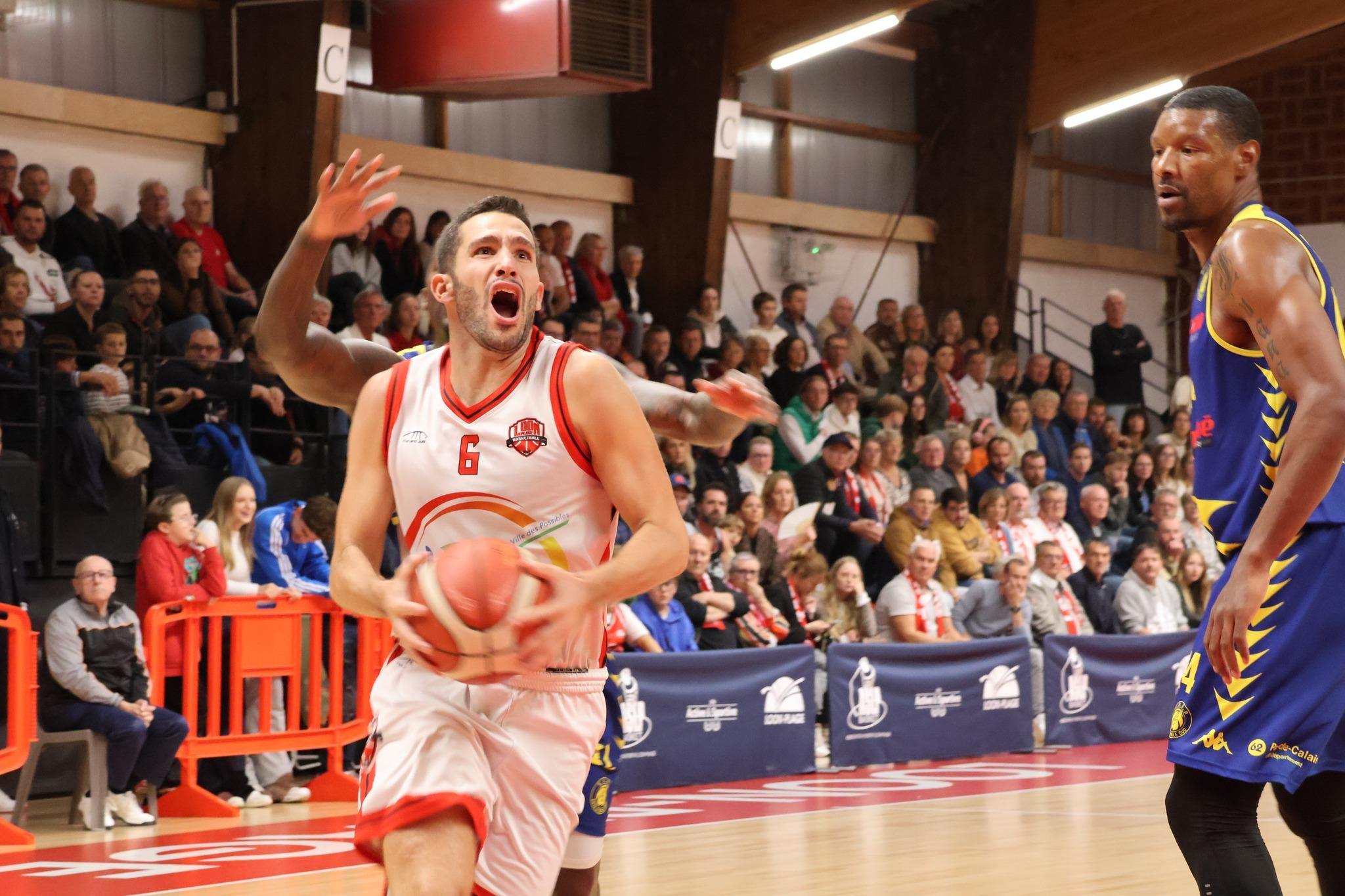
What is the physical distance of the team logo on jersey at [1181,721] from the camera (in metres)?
3.75

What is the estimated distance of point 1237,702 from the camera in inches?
144

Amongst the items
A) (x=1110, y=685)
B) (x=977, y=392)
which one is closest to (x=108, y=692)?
(x=1110, y=685)

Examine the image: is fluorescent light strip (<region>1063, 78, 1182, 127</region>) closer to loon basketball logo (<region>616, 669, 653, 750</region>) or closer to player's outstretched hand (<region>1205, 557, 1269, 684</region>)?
loon basketball logo (<region>616, 669, 653, 750</region>)

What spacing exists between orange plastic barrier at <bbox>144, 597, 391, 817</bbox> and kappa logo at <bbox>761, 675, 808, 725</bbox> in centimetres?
253

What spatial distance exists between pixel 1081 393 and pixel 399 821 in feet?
49.2

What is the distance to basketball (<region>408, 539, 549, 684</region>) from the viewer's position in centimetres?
324

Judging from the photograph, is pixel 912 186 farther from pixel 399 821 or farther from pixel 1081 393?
pixel 399 821

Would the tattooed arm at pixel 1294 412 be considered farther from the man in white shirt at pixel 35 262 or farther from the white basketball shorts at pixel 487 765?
the man in white shirt at pixel 35 262

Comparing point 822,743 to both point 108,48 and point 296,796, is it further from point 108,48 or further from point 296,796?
point 108,48

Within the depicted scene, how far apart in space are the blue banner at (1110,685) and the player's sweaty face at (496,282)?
10.0 meters

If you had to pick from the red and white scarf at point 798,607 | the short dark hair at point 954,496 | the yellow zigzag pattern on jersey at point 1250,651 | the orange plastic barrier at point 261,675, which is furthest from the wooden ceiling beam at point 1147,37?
the yellow zigzag pattern on jersey at point 1250,651

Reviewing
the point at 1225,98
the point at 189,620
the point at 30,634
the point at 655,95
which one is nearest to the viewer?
the point at 1225,98

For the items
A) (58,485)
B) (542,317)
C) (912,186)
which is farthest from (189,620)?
(912,186)

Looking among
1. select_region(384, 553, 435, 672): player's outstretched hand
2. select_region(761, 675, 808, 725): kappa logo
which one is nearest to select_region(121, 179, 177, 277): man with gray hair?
select_region(761, 675, 808, 725): kappa logo
